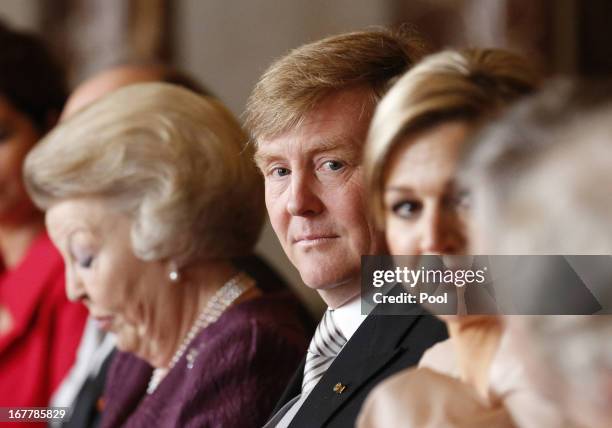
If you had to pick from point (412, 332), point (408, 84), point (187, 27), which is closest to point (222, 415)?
point (412, 332)

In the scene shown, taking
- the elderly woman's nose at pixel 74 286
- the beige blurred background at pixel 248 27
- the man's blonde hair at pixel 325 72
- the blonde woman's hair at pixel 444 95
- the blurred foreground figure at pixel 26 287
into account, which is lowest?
the beige blurred background at pixel 248 27

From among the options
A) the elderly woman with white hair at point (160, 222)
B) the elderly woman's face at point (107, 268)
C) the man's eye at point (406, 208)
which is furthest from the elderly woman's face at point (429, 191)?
the elderly woman's face at point (107, 268)

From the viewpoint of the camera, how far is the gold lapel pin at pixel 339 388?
2.66 ft

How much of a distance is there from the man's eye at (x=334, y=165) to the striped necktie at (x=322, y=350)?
0.43 ft

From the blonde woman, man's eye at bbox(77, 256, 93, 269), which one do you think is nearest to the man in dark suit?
the blonde woman

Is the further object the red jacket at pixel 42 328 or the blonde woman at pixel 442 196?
the red jacket at pixel 42 328

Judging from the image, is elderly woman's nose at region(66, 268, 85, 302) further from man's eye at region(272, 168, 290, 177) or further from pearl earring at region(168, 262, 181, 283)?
man's eye at region(272, 168, 290, 177)

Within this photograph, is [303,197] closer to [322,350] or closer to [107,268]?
[322,350]

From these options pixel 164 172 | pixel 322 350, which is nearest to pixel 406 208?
pixel 322 350

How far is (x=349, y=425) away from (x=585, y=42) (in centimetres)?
217

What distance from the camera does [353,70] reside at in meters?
0.84

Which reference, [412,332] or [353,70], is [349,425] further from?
[353,70]

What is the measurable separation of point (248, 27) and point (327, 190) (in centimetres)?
233

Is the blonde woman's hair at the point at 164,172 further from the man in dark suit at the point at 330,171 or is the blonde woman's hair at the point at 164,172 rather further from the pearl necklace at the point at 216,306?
the man in dark suit at the point at 330,171
